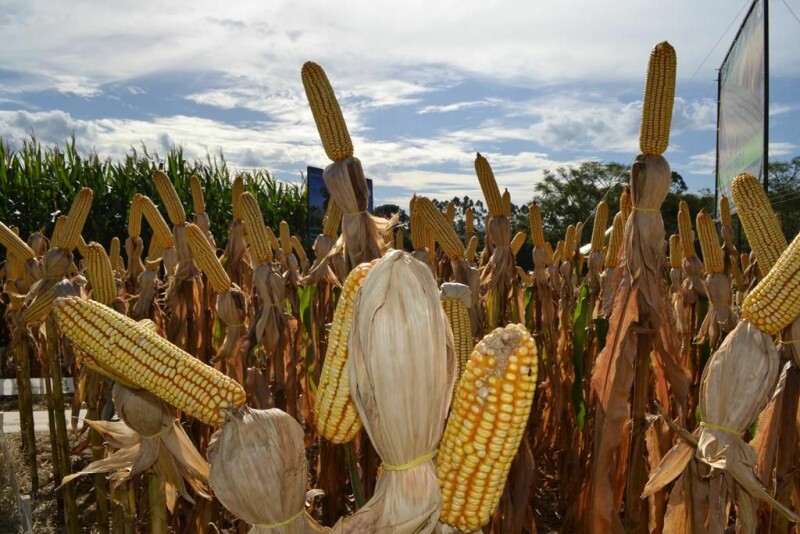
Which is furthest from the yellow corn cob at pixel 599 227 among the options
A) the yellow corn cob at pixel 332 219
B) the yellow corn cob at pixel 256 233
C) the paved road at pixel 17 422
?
the paved road at pixel 17 422

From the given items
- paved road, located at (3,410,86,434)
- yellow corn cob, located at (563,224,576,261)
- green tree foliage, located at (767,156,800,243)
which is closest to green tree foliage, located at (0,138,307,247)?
paved road, located at (3,410,86,434)

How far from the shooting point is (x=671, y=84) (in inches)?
109

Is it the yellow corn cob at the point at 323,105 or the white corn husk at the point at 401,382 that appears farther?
the yellow corn cob at the point at 323,105

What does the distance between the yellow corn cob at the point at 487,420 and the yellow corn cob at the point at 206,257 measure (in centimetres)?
247

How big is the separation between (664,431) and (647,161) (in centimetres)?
137

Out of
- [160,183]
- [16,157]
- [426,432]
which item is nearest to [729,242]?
[160,183]

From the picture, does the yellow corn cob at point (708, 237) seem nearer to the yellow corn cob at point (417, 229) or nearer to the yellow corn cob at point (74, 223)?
the yellow corn cob at point (417, 229)

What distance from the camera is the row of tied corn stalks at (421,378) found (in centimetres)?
Result: 141

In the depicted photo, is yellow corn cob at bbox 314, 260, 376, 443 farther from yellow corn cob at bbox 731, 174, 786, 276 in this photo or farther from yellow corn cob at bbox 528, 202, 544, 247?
yellow corn cob at bbox 528, 202, 544, 247

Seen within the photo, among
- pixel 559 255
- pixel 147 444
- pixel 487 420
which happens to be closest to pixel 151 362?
pixel 147 444

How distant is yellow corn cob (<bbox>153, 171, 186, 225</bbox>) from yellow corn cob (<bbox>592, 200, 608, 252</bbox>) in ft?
12.8

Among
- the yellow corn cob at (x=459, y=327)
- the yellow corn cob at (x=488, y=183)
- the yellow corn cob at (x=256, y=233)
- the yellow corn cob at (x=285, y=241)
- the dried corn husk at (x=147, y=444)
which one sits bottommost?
the dried corn husk at (x=147, y=444)

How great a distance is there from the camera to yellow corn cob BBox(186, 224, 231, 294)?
3.55 metres

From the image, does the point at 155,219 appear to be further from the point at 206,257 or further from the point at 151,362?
the point at 151,362
